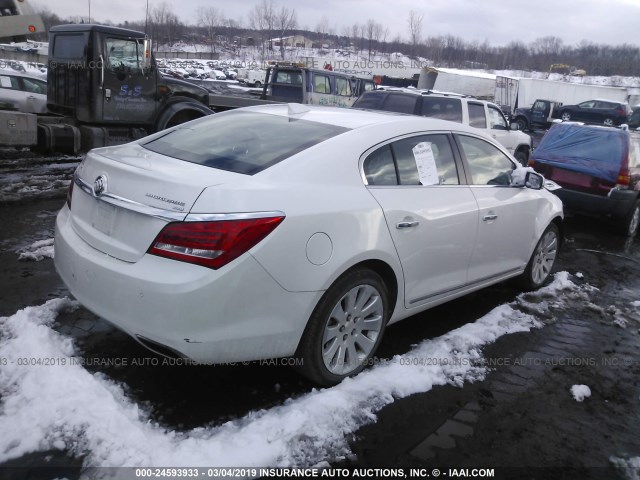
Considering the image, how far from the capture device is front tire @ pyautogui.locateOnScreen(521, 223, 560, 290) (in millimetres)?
5020

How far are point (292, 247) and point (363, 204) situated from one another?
61 centimetres

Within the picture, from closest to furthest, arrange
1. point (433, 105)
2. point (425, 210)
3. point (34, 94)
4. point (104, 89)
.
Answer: point (425, 210), point (104, 89), point (433, 105), point (34, 94)

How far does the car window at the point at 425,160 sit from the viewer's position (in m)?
3.56

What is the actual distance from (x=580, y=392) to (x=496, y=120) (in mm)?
9304

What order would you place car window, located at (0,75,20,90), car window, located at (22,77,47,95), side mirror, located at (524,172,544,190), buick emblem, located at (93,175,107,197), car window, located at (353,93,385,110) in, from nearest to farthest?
buick emblem, located at (93,175,107,197) < side mirror, located at (524,172,544,190) < car window, located at (353,93,385,110) < car window, located at (0,75,20,90) < car window, located at (22,77,47,95)

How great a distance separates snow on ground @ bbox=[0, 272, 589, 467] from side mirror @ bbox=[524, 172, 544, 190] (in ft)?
5.87

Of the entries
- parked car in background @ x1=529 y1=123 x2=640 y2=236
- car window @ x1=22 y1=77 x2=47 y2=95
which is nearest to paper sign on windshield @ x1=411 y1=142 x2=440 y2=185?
parked car in background @ x1=529 y1=123 x2=640 y2=236

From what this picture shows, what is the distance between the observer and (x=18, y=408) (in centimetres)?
271

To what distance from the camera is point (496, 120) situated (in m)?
11.7

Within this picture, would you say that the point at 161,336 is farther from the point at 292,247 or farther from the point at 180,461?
the point at 292,247

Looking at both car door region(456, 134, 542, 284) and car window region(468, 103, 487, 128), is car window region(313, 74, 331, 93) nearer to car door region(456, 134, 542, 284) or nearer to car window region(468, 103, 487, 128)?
car window region(468, 103, 487, 128)

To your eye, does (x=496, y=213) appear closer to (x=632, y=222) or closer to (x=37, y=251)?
(x=37, y=251)

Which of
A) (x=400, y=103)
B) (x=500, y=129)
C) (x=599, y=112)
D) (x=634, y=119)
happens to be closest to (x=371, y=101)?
(x=400, y=103)

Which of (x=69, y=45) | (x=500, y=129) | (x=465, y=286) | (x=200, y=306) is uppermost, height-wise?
(x=69, y=45)
